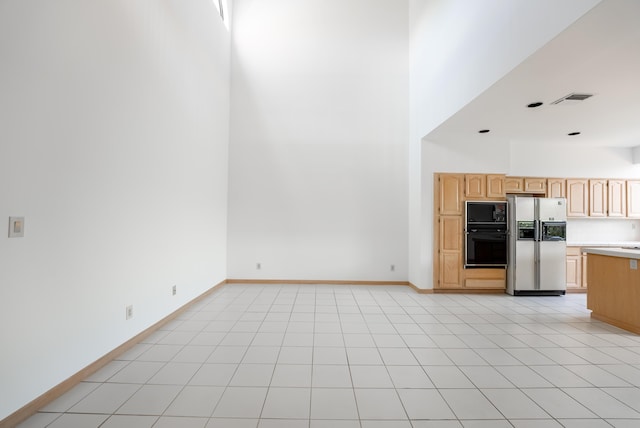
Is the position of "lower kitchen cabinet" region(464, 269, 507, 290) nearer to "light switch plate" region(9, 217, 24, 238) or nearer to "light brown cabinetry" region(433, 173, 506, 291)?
"light brown cabinetry" region(433, 173, 506, 291)

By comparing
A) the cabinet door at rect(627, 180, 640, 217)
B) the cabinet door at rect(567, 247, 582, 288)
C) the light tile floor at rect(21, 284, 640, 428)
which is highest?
the cabinet door at rect(627, 180, 640, 217)

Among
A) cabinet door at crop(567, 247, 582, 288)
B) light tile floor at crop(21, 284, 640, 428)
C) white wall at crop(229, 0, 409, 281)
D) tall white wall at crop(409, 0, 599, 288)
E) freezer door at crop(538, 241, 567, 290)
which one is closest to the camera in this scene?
light tile floor at crop(21, 284, 640, 428)

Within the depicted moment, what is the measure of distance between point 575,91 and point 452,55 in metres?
1.53

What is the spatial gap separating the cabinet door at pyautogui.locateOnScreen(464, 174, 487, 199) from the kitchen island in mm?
1746

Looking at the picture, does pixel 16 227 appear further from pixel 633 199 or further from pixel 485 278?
pixel 633 199

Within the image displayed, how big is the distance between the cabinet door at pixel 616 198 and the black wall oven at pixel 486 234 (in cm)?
219

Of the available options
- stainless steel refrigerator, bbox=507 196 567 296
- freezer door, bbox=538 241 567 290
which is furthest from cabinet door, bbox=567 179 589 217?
freezer door, bbox=538 241 567 290

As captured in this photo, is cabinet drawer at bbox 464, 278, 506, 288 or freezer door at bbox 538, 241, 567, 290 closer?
freezer door at bbox 538, 241, 567, 290

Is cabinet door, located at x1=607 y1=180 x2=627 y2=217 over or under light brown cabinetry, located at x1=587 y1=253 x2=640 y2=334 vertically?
over

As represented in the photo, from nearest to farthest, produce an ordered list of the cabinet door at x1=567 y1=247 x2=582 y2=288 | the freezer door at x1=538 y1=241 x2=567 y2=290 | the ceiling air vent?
the ceiling air vent
the freezer door at x1=538 y1=241 x2=567 y2=290
the cabinet door at x1=567 y1=247 x2=582 y2=288

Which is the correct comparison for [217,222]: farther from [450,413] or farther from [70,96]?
[450,413]

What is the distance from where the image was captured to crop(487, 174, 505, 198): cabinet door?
18.6ft

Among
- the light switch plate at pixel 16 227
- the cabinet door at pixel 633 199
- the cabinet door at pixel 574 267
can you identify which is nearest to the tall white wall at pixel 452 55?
the cabinet door at pixel 574 267

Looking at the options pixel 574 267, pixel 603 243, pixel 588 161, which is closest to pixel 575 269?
pixel 574 267
